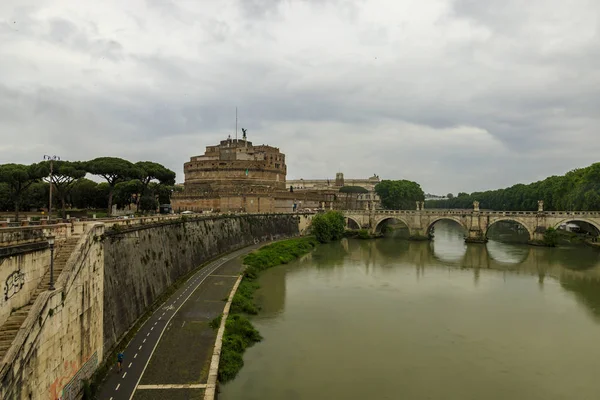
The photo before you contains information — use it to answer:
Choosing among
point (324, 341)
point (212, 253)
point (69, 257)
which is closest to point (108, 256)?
point (69, 257)

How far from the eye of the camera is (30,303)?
10.2 m

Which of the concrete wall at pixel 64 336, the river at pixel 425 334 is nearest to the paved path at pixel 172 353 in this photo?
the concrete wall at pixel 64 336

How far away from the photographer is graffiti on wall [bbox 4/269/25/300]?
941 centimetres

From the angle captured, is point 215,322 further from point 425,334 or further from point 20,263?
point 425,334

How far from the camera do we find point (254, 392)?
1324 cm

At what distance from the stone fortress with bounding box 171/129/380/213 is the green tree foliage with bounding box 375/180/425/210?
10.0 metres

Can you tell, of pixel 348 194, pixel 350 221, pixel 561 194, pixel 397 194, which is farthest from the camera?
pixel 348 194

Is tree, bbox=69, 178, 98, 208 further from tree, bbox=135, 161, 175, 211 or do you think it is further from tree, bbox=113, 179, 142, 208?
tree, bbox=135, 161, 175, 211

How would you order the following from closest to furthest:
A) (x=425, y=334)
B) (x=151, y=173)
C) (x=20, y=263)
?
1. (x=20, y=263)
2. (x=425, y=334)
3. (x=151, y=173)

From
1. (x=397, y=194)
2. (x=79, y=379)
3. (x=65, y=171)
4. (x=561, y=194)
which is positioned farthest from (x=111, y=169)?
(x=561, y=194)

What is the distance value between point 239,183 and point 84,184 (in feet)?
60.7

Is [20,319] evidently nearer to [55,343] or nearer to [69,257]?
[55,343]

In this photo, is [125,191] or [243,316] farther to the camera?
[125,191]

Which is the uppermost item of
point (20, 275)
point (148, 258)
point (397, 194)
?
point (397, 194)
